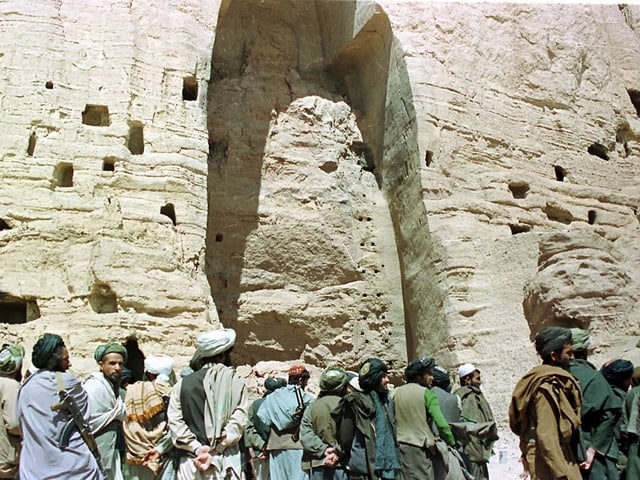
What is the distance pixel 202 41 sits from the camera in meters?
11.7

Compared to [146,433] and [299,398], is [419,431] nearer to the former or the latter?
[299,398]

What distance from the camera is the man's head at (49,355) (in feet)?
12.9

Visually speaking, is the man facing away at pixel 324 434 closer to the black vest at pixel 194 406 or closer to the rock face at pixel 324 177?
the black vest at pixel 194 406

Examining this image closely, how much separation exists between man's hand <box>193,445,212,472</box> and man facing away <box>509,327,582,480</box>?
67.3 inches

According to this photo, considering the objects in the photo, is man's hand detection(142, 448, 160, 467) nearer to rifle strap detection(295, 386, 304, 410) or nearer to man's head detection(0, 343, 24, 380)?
man's head detection(0, 343, 24, 380)

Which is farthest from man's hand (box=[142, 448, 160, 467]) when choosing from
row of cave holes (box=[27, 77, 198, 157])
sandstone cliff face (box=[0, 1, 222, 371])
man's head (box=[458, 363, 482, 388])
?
row of cave holes (box=[27, 77, 198, 157])

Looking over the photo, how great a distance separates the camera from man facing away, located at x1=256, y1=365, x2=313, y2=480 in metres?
5.36

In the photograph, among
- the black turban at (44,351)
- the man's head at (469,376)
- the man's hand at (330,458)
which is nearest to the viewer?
the black turban at (44,351)

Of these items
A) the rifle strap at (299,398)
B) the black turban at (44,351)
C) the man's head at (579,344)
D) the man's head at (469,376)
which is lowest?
the rifle strap at (299,398)

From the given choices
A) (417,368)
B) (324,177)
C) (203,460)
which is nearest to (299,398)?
(417,368)

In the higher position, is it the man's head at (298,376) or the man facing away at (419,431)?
the man's head at (298,376)

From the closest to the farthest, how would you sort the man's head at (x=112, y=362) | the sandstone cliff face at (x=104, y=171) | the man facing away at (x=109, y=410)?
the man facing away at (x=109, y=410)
the man's head at (x=112, y=362)
the sandstone cliff face at (x=104, y=171)

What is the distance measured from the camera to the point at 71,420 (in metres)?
3.84

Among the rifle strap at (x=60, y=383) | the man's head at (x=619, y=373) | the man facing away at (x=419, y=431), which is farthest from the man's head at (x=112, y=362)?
the man's head at (x=619, y=373)
